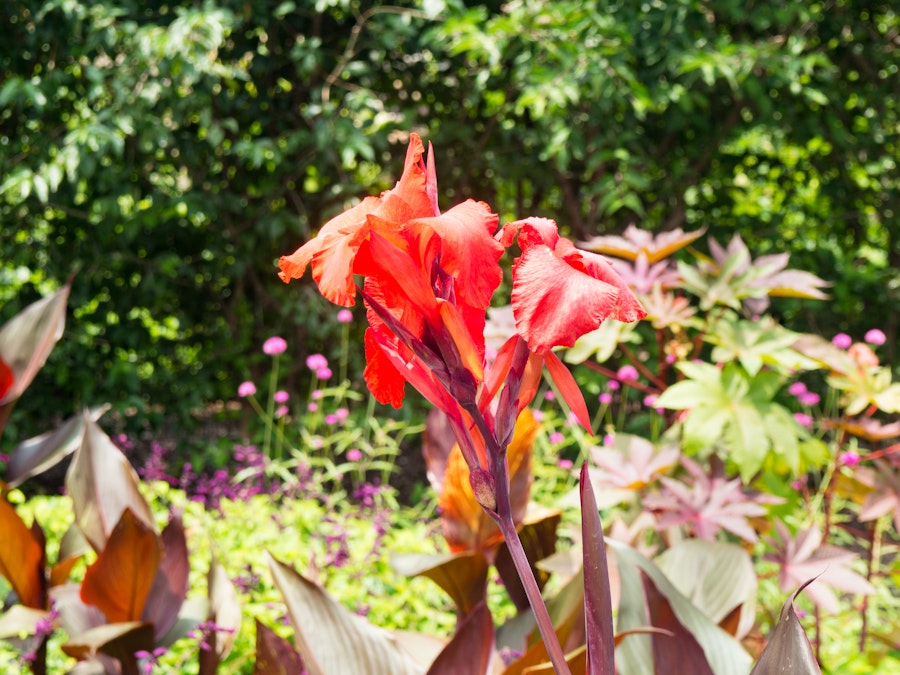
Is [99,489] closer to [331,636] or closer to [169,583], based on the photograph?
[169,583]

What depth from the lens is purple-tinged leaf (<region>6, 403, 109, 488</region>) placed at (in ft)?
6.26

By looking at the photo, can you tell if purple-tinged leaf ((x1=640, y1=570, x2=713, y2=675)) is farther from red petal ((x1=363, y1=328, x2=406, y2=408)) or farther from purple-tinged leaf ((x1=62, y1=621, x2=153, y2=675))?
purple-tinged leaf ((x1=62, y1=621, x2=153, y2=675))

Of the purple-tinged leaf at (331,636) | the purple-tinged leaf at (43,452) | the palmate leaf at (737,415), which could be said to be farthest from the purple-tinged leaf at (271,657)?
the purple-tinged leaf at (43,452)

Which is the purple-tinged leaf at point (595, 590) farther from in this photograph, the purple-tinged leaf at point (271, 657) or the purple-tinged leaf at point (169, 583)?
the purple-tinged leaf at point (169, 583)

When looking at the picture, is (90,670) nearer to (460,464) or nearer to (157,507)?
(460,464)

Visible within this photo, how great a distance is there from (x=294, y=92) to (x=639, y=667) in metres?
3.13

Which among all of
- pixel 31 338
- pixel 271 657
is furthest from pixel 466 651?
pixel 31 338

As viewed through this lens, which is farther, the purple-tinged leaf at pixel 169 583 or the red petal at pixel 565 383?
the purple-tinged leaf at pixel 169 583

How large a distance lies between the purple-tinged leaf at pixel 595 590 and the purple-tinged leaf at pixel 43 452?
162 cm

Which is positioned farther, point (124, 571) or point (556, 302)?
point (124, 571)

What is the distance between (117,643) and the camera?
1.28 m

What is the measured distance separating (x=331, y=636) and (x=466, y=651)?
0.19m

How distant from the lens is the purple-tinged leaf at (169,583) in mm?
1363

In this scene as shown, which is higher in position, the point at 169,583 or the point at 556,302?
the point at 556,302
